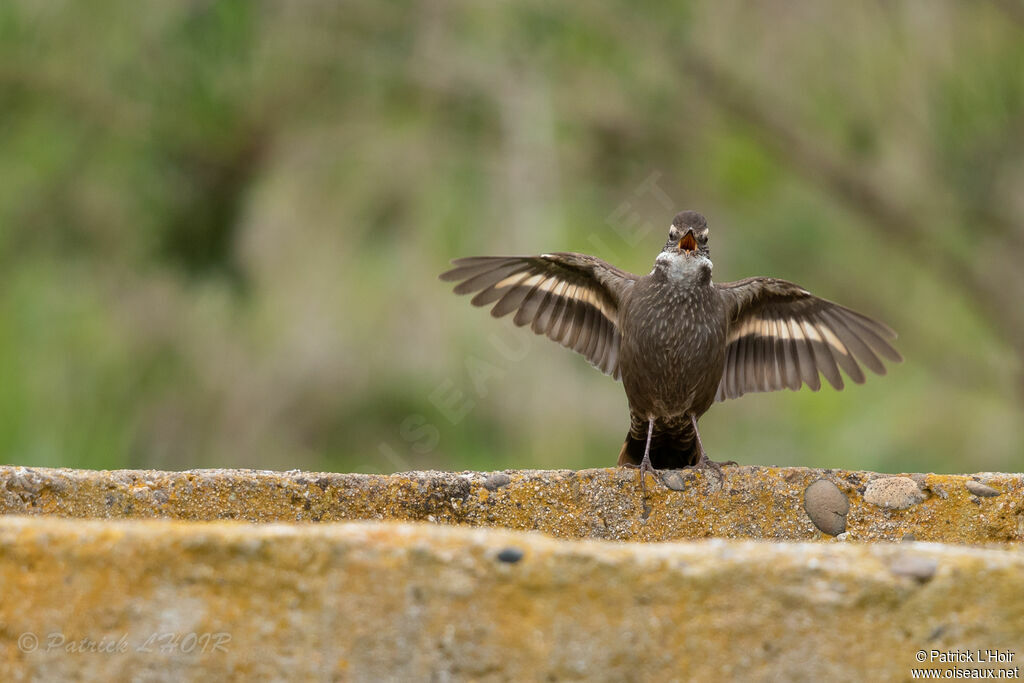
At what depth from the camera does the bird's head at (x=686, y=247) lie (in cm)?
389

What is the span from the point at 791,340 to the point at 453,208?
10.2 ft

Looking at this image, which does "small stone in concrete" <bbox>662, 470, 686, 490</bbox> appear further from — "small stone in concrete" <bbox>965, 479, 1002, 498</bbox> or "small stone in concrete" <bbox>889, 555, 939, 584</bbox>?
"small stone in concrete" <bbox>889, 555, 939, 584</bbox>

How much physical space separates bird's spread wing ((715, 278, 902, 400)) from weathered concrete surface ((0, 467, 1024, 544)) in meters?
1.21

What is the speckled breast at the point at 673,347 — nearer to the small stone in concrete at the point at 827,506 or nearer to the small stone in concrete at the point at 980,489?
the small stone in concrete at the point at 827,506

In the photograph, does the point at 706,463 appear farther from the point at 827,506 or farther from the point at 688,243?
the point at 688,243

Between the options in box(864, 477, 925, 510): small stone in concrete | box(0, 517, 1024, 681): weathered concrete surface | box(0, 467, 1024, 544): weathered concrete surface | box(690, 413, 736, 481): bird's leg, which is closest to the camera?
box(0, 517, 1024, 681): weathered concrete surface

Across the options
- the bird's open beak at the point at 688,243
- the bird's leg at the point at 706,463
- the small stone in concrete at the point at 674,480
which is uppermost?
the bird's open beak at the point at 688,243

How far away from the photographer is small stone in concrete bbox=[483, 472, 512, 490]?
2848 mm

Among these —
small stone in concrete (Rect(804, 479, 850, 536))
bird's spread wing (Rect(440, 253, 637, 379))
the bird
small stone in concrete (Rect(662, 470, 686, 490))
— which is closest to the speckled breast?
the bird

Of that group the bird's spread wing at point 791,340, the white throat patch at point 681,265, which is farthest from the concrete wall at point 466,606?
the bird's spread wing at point 791,340

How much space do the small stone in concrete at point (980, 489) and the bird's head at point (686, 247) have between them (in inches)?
53.9

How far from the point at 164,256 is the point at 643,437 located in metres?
3.19

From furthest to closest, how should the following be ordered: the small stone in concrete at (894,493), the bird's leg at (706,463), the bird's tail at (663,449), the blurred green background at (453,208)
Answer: the blurred green background at (453,208) → the bird's tail at (663,449) → the bird's leg at (706,463) → the small stone in concrete at (894,493)

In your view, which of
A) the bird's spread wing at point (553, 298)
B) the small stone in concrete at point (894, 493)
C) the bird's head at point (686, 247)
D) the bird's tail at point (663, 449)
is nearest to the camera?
the small stone in concrete at point (894, 493)
